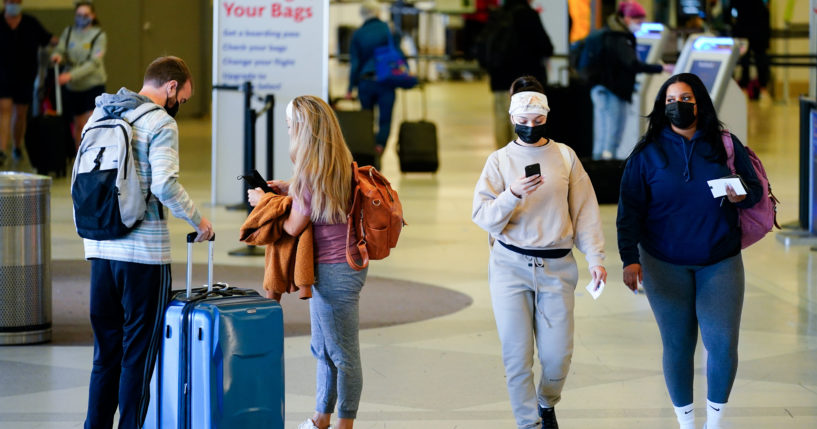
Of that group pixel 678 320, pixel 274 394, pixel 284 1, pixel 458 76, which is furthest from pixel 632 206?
pixel 458 76

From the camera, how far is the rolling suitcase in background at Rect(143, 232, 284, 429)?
4.68 metres

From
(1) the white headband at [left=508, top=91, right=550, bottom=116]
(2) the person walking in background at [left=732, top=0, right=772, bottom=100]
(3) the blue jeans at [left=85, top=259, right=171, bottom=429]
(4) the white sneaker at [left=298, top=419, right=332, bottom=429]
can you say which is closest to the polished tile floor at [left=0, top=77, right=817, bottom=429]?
(4) the white sneaker at [left=298, top=419, right=332, bottom=429]

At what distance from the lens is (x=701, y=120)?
5121 millimetres

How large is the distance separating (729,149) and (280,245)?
1.89 metres

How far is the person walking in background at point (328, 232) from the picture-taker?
16.5ft

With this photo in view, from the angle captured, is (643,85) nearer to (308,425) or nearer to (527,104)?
(527,104)

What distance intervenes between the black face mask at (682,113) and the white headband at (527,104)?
54 centimetres

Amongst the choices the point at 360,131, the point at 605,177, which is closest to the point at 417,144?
the point at 360,131

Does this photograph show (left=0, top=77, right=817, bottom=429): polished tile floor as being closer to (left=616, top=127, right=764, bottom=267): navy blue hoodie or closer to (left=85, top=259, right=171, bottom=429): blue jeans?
(left=85, top=259, right=171, bottom=429): blue jeans

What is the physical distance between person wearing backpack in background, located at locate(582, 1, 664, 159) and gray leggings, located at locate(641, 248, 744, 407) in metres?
9.04

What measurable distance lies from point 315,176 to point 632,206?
131cm

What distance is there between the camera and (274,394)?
4855 millimetres

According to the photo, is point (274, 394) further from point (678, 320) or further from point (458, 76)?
point (458, 76)

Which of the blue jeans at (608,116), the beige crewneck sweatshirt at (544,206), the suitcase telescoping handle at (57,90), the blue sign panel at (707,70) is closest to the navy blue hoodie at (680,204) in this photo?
the beige crewneck sweatshirt at (544,206)
